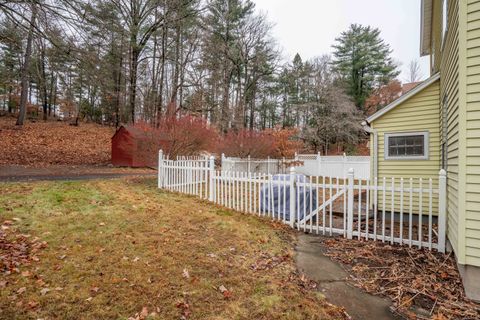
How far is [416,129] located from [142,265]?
7227 millimetres

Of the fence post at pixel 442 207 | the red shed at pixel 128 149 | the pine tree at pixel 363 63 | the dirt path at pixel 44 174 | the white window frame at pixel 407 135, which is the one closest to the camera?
the fence post at pixel 442 207

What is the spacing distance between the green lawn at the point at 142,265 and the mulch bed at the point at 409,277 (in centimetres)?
82

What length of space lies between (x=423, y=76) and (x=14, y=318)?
40913 millimetres

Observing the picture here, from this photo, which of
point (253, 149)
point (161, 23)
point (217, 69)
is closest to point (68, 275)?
point (253, 149)

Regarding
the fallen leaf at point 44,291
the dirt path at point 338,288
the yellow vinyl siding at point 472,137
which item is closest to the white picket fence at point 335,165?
the dirt path at point 338,288

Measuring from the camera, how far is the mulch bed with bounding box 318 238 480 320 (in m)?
2.92

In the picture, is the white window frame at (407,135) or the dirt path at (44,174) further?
the dirt path at (44,174)

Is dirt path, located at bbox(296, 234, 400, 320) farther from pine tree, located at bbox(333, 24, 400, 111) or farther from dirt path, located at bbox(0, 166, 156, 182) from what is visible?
pine tree, located at bbox(333, 24, 400, 111)

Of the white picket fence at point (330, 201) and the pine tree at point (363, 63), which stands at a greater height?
the pine tree at point (363, 63)

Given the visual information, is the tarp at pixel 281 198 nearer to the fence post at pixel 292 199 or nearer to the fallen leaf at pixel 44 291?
the fence post at pixel 292 199

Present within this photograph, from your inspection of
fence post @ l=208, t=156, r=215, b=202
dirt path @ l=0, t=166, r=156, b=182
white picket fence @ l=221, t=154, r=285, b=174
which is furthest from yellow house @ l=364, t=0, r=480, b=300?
dirt path @ l=0, t=166, r=156, b=182

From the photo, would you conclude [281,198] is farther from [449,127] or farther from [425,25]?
[425,25]

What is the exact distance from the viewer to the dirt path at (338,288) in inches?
111

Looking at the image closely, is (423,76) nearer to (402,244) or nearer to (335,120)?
(335,120)
